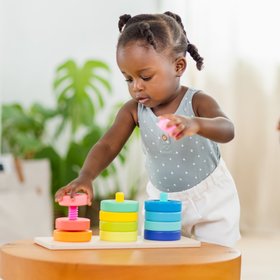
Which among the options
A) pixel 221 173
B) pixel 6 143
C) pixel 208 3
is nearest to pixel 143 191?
pixel 6 143

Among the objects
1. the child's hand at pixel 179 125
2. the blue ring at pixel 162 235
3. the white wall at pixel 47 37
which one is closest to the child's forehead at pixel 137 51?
the child's hand at pixel 179 125

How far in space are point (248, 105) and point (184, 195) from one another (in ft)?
6.88

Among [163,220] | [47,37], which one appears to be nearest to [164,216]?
[163,220]

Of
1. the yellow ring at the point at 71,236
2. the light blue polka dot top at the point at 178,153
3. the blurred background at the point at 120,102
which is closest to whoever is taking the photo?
the yellow ring at the point at 71,236

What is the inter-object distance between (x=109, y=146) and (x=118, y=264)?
20.3 inches

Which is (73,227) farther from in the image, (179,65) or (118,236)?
(179,65)

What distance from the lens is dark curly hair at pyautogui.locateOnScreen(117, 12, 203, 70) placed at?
1582mm

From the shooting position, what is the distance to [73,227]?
1451 millimetres

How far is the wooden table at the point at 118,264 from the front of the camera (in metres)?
1.21

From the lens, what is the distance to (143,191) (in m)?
3.96

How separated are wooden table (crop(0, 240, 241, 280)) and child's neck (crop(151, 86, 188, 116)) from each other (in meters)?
0.39

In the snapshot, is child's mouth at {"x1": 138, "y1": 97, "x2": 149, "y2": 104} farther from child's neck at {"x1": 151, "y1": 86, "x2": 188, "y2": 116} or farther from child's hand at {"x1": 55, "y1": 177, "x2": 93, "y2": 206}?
child's hand at {"x1": 55, "y1": 177, "x2": 93, "y2": 206}

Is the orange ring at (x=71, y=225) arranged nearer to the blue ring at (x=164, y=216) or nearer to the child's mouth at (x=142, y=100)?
the blue ring at (x=164, y=216)

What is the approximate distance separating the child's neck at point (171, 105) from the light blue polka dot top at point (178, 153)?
1 cm
